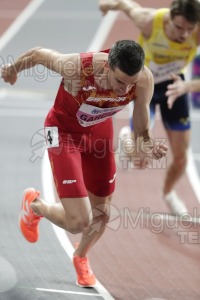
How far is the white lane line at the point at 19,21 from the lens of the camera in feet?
51.2

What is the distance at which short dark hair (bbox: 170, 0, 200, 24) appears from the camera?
23.9 ft

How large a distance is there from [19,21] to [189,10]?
33.2 ft

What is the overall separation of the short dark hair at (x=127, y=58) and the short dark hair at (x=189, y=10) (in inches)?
77.9

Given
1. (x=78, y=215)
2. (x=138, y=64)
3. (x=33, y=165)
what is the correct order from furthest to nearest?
(x=33, y=165) < (x=78, y=215) < (x=138, y=64)

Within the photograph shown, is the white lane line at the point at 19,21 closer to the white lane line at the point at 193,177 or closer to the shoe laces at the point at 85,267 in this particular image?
the white lane line at the point at 193,177

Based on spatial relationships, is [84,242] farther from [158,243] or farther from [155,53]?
[155,53]

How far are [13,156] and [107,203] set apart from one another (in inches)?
149

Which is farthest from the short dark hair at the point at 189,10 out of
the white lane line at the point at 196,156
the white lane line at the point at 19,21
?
the white lane line at the point at 19,21

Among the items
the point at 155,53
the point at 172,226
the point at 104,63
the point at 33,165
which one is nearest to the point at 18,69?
the point at 104,63

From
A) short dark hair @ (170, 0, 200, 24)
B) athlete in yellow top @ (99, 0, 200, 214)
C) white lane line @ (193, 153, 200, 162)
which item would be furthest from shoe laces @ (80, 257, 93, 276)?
white lane line @ (193, 153, 200, 162)

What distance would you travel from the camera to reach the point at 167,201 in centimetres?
849

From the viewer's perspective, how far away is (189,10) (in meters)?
7.30

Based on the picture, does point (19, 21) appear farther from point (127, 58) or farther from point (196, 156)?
point (127, 58)

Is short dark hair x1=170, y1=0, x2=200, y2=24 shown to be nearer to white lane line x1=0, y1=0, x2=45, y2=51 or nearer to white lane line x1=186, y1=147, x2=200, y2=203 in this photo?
white lane line x1=186, y1=147, x2=200, y2=203
